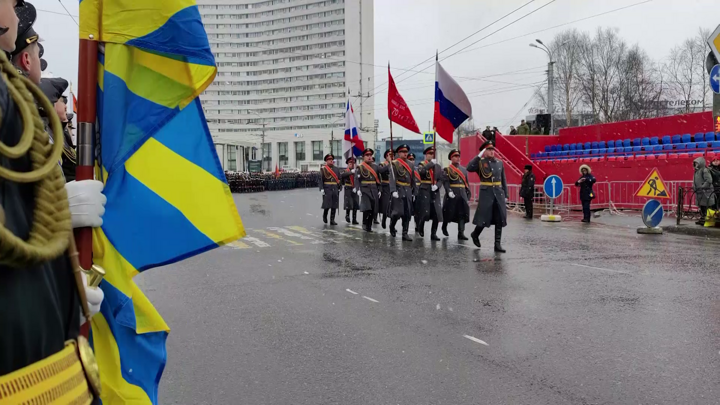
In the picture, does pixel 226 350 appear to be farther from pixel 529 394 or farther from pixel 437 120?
pixel 437 120

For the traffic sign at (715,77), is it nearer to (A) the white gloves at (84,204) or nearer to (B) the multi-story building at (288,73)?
(A) the white gloves at (84,204)

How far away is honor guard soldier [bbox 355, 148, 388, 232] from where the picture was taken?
14664mm

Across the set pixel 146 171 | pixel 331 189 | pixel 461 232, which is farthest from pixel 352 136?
pixel 146 171

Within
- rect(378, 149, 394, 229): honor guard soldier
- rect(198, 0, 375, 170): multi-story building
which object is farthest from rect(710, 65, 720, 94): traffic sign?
rect(198, 0, 375, 170): multi-story building

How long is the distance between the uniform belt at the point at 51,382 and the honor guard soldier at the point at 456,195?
37.6 ft

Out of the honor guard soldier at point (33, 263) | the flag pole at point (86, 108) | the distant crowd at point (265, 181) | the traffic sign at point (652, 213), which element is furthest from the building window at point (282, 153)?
the honor guard soldier at point (33, 263)

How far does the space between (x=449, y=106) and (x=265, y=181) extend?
3393cm

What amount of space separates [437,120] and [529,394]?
10385 millimetres

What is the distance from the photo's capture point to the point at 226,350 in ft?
15.8

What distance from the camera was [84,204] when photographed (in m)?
1.71

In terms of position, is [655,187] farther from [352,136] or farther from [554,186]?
[352,136]

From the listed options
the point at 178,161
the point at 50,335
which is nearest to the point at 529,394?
the point at 178,161

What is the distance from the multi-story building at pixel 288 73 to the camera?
11594 cm

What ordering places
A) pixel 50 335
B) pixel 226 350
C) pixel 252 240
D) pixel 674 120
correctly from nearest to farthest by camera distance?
pixel 50 335 → pixel 226 350 → pixel 252 240 → pixel 674 120
